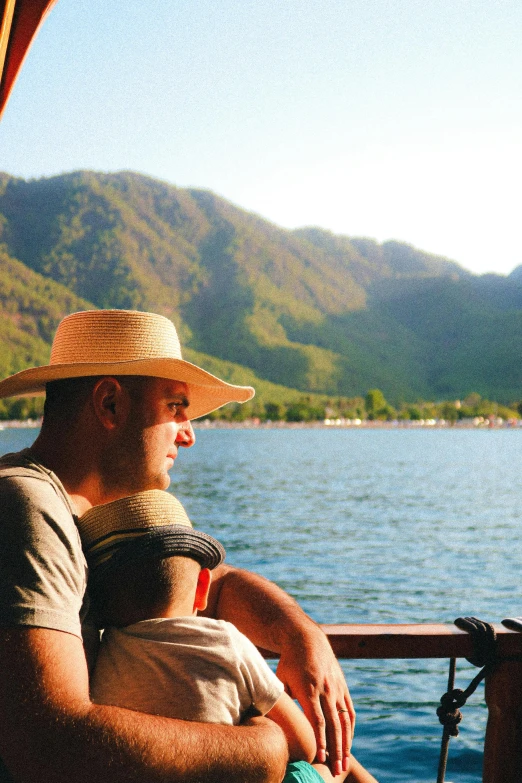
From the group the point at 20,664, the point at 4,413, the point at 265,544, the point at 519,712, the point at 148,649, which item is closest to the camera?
the point at 20,664

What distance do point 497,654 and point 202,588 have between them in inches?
41.1

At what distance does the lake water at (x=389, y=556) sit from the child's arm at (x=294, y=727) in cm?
576

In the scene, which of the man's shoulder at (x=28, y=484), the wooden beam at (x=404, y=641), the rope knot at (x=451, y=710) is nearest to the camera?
the man's shoulder at (x=28, y=484)

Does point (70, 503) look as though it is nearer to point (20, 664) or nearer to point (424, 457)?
point (20, 664)

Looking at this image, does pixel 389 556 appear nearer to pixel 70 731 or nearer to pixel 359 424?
pixel 70 731

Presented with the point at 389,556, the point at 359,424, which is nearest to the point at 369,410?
the point at 359,424

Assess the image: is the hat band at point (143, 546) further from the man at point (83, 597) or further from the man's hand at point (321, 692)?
the man's hand at point (321, 692)

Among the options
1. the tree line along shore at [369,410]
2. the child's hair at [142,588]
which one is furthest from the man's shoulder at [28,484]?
the tree line along shore at [369,410]

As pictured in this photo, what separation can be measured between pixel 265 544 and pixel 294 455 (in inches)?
2338

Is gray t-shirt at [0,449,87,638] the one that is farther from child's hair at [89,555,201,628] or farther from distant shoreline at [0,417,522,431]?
distant shoreline at [0,417,522,431]

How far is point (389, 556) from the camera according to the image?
2411cm

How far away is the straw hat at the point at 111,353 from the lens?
1.81m

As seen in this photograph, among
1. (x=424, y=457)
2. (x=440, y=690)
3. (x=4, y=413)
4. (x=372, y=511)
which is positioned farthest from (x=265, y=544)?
(x=4, y=413)

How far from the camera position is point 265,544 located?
2634cm
